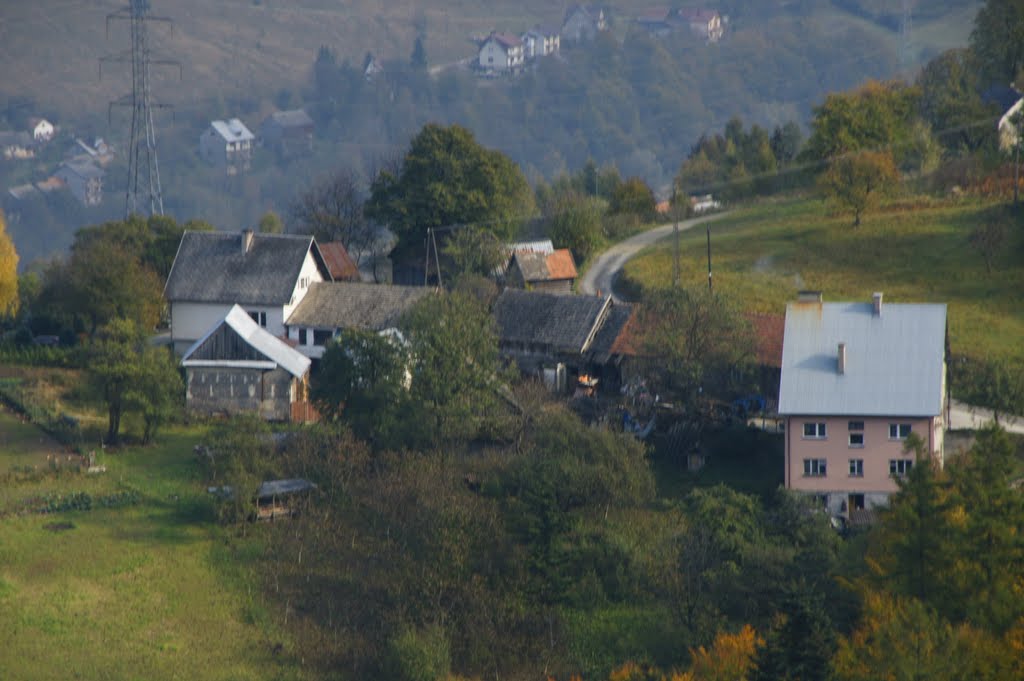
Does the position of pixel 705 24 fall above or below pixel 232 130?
above

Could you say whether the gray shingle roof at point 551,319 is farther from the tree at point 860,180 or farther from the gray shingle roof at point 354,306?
the tree at point 860,180

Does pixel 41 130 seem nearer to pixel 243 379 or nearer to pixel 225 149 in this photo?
pixel 225 149

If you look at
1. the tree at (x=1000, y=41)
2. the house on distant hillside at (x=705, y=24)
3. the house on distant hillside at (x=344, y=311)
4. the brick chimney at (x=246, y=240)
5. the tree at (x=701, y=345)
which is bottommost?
the tree at (x=701, y=345)

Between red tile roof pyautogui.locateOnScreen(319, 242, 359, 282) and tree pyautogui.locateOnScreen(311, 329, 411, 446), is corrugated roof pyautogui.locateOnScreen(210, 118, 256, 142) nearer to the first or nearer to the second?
red tile roof pyautogui.locateOnScreen(319, 242, 359, 282)

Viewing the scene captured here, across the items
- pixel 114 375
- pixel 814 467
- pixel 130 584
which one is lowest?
pixel 130 584

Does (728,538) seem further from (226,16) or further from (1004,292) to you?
(226,16)

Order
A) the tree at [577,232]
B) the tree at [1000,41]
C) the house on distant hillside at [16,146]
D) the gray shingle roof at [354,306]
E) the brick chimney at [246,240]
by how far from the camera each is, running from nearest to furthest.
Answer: the gray shingle roof at [354,306] → the brick chimney at [246,240] → the tree at [577,232] → the tree at [1000,41] → the house on distant hillside at [16,146]

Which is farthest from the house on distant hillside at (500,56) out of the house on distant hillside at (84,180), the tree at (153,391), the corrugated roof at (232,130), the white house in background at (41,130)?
the tree at (153,391)

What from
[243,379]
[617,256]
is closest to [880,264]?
[617,256]
